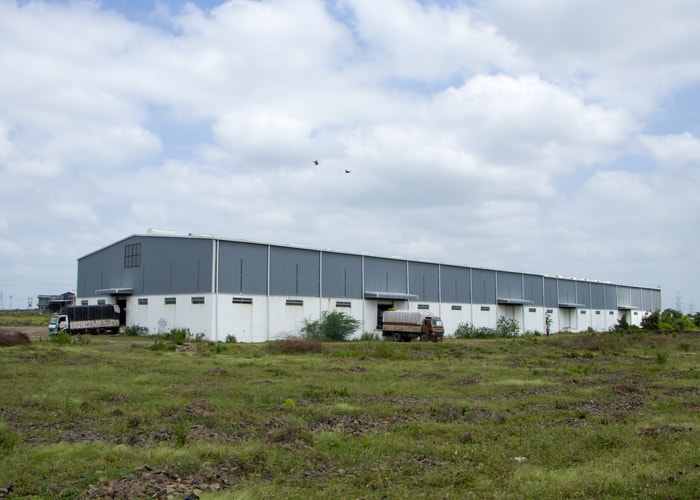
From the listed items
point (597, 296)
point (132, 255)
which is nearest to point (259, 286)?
point (132, 255)

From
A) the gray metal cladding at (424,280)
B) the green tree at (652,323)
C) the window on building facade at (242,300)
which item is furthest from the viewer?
the green tree at (652,323)

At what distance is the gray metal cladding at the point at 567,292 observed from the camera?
8100 cm

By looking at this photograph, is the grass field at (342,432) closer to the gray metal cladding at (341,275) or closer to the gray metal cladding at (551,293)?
the gray metal cladding at (341,275)

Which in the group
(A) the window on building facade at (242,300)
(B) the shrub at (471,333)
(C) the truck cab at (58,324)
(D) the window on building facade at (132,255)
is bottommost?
(B) the shrub at (471,333)

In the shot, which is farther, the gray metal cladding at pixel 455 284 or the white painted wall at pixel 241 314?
the gray metal cladding at pixel 455 284

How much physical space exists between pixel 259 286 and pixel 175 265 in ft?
21.6

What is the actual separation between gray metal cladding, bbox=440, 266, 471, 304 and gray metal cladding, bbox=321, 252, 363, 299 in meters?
12.0

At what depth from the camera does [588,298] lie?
86938mm

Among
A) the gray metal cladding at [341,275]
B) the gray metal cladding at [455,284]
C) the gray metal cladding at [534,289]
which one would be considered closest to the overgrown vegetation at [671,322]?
the gray metal cladding at [534,289]

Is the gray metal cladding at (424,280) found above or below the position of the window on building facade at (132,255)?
below

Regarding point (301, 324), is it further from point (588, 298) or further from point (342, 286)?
point (588, 298)

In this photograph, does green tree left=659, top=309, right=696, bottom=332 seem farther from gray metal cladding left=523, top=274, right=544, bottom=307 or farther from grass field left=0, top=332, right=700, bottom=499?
grass field left=0, top=332, right=700, bottom=499

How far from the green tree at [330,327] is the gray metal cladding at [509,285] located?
84.4ft

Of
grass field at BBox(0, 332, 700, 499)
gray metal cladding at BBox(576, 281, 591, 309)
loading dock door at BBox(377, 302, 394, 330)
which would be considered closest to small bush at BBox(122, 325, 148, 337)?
loading dock door at BBox(377, 302, 394, 330)
